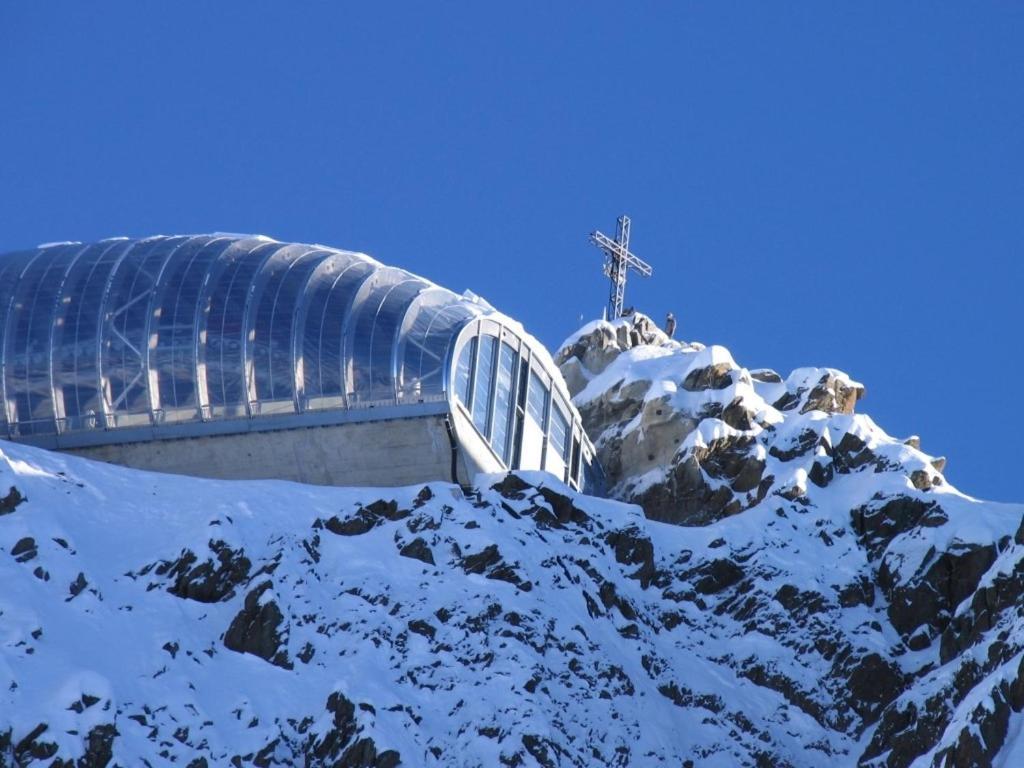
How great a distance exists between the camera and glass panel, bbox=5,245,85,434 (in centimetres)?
7038

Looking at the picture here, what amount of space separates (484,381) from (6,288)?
41.3ft

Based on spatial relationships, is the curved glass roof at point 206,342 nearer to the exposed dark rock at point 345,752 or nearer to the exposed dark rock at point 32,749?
the exposed dark rock at point 345,752

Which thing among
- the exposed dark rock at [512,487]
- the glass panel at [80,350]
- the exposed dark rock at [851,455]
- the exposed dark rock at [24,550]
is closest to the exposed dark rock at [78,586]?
the exposed dark rock at [24,550]

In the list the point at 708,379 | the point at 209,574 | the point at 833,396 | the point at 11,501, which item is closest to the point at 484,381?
the point at 708,379

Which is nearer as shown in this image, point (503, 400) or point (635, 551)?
point (635, 551)

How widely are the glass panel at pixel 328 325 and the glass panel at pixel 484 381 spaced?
361 centimetres

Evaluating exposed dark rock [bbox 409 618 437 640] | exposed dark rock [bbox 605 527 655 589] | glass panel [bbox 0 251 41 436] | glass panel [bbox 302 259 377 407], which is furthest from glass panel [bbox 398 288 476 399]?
exposed dark rock [bbox 409 618 437 640]

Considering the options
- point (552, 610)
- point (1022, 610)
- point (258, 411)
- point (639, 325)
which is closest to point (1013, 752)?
point (1022, 610)

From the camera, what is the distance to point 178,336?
70.6 meters

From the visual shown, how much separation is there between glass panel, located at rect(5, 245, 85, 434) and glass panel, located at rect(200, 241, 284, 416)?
4.04 meters

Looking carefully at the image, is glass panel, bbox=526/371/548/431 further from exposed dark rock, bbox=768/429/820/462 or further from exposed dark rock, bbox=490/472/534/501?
exposed dark rock, bbox=490/472/534/501

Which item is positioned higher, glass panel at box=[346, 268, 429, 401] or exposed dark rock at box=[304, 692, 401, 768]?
glass panel at box=[346, 268, 429, 401]

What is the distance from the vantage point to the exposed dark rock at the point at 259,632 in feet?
191

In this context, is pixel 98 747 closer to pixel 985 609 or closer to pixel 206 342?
pixel 206 342
